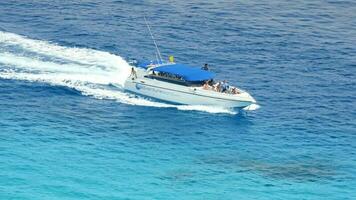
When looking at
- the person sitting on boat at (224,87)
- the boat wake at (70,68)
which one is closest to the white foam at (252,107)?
the boat wake at (70,68)

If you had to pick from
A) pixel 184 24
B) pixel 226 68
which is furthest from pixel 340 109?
pixel 184 24

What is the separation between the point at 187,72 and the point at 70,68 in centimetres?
2030

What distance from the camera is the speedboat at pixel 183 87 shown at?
114m

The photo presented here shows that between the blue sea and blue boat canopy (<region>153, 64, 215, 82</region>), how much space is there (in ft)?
14.5

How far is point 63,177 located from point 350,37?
70.9 metres

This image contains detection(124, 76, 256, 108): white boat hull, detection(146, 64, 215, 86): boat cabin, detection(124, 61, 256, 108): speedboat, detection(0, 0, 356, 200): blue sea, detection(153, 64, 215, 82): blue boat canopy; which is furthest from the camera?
detection(146, 64, 215, 86): boat cabin

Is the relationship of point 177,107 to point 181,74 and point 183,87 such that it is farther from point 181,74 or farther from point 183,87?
point 181,74

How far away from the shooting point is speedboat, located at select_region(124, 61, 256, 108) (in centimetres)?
11444

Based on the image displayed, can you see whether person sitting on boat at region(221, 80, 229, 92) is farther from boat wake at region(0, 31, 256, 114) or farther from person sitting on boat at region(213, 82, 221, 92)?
boat wake at region(0, 31, 256, 114)

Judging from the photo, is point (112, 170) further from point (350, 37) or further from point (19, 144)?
point (350, 37)

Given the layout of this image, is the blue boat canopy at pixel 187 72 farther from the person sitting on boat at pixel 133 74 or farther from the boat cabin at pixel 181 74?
the person sitting on boat at pixel 133 74

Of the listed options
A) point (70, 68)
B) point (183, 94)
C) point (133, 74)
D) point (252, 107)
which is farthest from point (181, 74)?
point (70, 68)

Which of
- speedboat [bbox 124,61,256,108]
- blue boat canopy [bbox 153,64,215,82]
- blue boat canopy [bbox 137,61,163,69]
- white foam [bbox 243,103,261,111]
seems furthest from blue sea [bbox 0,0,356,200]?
blue boat canopy [bbox 153,64,215,82]

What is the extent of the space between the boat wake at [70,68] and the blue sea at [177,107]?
30cm
